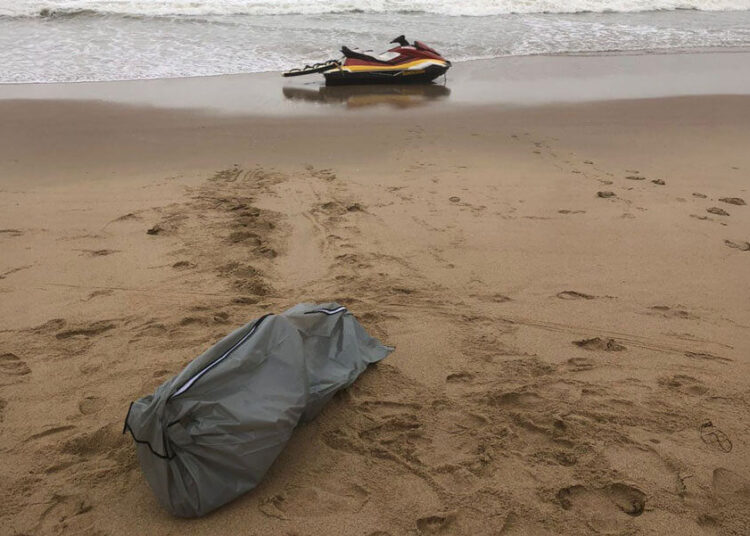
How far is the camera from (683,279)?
12.9 feet

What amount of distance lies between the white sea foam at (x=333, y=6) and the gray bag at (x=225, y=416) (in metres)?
12.0

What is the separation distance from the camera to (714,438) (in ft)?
8.46

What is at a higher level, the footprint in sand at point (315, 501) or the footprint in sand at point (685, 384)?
the footprint in sand at point (685, 384)

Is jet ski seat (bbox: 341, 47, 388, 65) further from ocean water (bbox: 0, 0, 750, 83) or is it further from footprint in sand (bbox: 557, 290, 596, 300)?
footprint in sand (bbox: 557, 290, 596, 300)

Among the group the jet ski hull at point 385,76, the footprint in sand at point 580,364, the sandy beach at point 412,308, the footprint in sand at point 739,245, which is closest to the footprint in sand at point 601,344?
the sandy beach at point 412,308

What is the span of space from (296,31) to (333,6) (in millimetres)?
2538

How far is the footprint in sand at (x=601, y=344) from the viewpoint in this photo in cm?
322

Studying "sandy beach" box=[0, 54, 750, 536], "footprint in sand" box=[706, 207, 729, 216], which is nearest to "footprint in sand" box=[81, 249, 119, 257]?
"sandy beach" box=[0, 54, 750, 536]

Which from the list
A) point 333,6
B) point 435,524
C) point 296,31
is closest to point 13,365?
point 435,524

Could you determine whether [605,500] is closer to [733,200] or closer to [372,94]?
[733,200]

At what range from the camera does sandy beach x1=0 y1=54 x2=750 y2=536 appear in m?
2.32

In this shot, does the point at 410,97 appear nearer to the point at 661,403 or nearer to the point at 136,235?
the point at 136,235

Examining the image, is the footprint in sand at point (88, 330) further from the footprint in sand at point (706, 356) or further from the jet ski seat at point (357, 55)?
the jet ski seat at point (357, 55)

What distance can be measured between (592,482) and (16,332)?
2.86m
